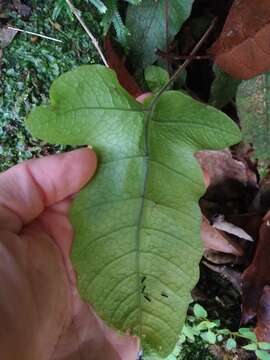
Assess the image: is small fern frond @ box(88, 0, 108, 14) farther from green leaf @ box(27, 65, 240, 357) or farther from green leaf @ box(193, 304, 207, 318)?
green leaf @ box(193, 304, 207, 318)

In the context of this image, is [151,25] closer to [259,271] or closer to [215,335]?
[259,271]

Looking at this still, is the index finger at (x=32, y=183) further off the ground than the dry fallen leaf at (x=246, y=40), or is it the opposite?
the dry fallen leaf at (x=246, y=40)

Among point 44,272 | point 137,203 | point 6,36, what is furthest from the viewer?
point 6,36

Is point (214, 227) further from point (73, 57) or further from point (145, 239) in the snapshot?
point (73, 57)

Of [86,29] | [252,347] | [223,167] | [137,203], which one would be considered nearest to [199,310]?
[252,347]

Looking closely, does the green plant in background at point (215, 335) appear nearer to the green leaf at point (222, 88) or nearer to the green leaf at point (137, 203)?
the green leaf at point (137, 203)

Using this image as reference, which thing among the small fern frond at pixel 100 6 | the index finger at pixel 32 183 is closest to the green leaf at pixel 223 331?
the index finger at pixel 32 183

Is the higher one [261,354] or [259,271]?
[259,271]
